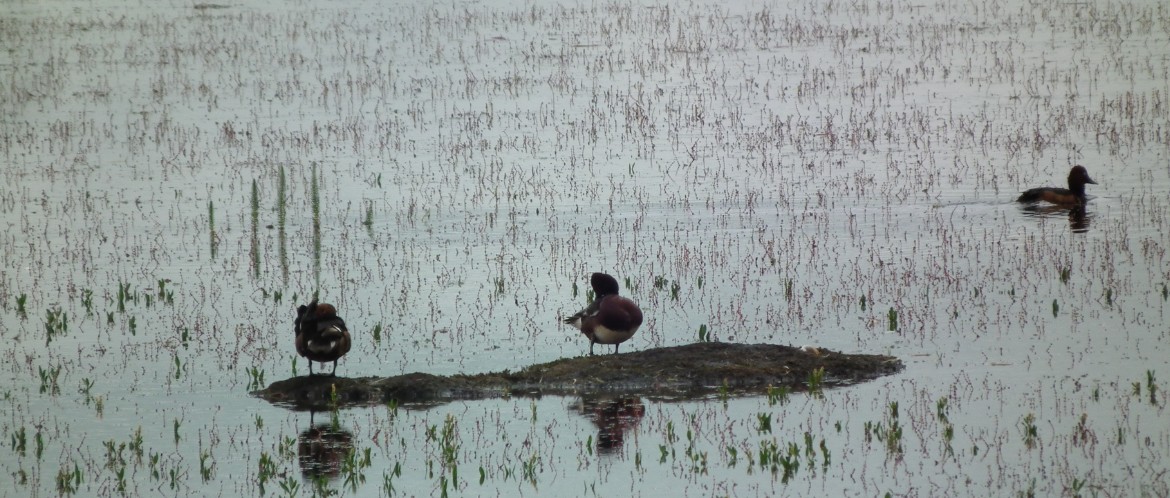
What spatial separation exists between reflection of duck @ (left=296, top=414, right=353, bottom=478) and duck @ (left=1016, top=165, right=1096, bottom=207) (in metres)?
10.9

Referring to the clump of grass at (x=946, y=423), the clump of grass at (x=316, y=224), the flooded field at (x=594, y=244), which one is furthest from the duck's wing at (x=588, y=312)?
the clump of grass at (x=316, y=224)

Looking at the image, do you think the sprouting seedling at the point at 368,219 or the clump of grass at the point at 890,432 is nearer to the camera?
the clump of grass at the point at 890,432

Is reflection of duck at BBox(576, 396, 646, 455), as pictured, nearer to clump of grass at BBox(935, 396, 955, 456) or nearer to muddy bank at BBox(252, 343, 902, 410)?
muddy bank at BBox(252, 343, 902, 410)

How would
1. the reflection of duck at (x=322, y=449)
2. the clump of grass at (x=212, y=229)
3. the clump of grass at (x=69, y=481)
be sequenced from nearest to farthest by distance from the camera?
the clump of grass at (x=69, y=481), the reflection of duck at (x=322, y=449), the clump of grass at (x=212, y=229)

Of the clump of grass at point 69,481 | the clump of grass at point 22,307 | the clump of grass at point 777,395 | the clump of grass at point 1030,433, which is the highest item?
the clump of grass at point 22,307

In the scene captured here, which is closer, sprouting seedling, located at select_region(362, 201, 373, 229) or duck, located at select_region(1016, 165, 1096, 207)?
duck, located at select_region(1016, 165, 1096, 207)

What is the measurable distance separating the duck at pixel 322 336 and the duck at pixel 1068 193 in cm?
1021

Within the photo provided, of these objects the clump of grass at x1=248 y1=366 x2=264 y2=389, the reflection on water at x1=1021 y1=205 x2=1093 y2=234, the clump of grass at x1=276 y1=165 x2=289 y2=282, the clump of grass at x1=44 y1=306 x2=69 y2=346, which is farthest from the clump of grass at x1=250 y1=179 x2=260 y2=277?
the reflection on water at x1=1021 y1=205 x2=1093 y2=234

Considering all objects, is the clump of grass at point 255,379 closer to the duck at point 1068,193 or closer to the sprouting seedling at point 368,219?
the sprouting seedling at point 368,219

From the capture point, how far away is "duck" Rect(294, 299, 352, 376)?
1197cm

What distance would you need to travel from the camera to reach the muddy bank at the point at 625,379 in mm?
11883

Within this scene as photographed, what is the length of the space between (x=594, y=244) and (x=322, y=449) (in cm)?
746

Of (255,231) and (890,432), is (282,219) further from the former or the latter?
(890,432)

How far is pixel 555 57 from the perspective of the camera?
32.2 metres
